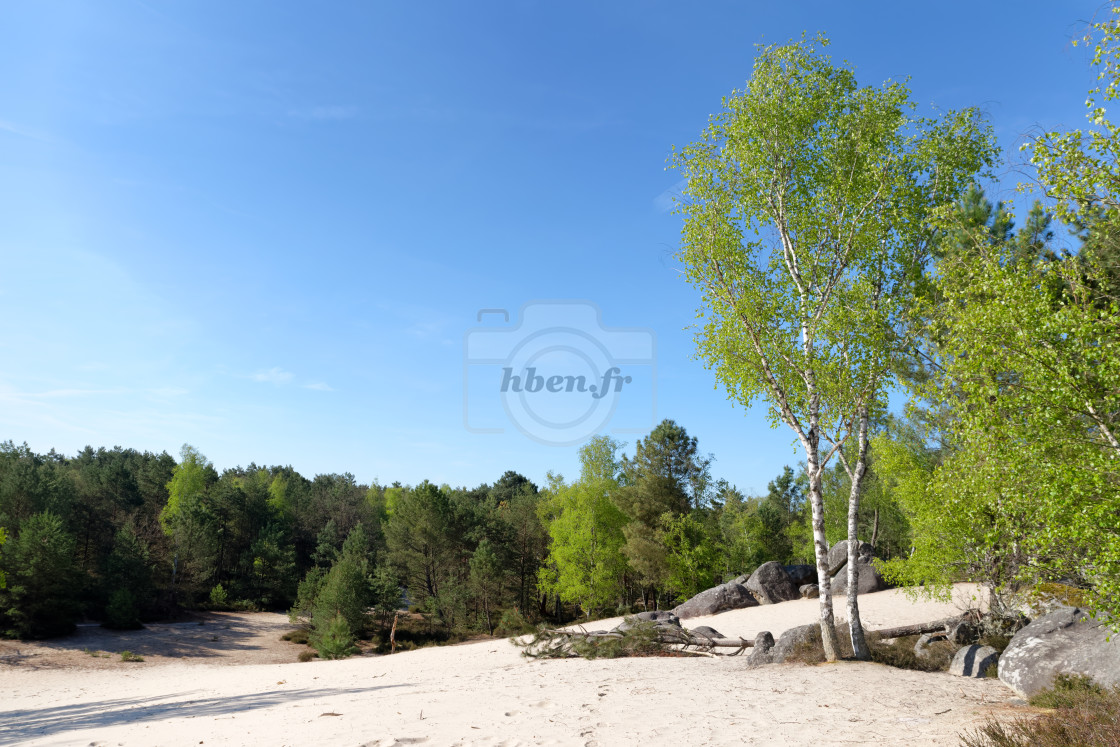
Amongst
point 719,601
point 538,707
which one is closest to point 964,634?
point 538,707

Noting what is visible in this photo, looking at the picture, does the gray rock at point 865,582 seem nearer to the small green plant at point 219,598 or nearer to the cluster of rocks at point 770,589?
the cluster of rocks at point 770,589

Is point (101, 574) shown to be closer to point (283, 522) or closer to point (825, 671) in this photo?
point (283, 522)

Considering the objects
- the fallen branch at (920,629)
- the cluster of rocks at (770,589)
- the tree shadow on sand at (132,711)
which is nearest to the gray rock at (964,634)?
the fallen branch at (920,629)

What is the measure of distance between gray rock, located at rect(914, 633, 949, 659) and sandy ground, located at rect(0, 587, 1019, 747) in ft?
7.91

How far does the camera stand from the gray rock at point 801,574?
113 ft

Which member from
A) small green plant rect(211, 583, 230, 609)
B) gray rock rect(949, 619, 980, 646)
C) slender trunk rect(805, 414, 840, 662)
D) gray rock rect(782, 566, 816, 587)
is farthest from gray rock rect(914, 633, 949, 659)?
small green plant rect(211, 583, 230, 609)

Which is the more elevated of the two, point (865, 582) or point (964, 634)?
point (964, 634)

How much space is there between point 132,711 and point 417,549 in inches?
1318

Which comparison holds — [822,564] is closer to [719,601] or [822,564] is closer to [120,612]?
[719,601]

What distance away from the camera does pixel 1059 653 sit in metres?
10.7

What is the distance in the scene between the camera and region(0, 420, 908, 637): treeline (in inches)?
1444

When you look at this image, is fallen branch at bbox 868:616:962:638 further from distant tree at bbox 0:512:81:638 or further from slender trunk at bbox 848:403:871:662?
distant tree at bbox 0:512:81:638

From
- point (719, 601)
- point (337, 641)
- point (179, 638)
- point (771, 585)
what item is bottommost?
point (179, 638)

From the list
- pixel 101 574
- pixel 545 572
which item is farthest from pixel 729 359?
pixel 101 574
